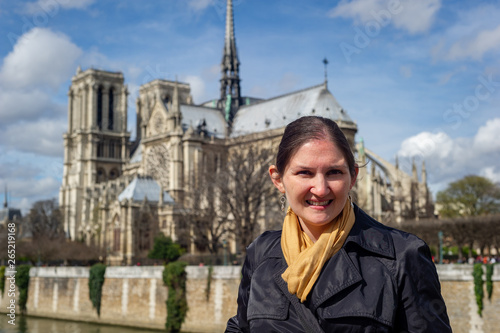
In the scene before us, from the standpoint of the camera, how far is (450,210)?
189ft

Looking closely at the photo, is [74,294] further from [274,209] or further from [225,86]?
[225,86]

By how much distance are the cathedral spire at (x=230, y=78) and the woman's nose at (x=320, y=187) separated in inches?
2704

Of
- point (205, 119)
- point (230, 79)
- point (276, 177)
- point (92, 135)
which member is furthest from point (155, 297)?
point (92, 135)

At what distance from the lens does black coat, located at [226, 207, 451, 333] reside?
2125mm

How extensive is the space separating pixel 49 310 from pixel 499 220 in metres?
24.3

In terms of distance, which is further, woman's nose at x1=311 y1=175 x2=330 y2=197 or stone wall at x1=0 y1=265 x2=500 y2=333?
stone wall at x1=0 y1=265 x2=500 y2=333

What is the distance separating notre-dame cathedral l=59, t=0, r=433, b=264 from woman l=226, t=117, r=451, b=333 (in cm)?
4317

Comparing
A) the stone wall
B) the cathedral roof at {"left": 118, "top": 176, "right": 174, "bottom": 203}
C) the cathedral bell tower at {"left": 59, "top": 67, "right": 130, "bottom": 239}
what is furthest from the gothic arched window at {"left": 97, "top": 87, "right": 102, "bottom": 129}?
the stone wall

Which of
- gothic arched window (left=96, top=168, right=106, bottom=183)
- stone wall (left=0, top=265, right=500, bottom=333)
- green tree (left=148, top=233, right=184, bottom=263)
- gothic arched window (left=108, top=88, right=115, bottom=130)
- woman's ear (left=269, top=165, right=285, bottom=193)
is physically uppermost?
gothic arched window (left=108, top=88, right=115, bottom=130)

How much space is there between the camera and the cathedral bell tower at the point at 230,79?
2820 inches

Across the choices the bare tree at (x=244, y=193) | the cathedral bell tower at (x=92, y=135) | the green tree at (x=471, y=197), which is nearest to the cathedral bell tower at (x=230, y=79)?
the cathedral bell tower at (x=92, y=135)

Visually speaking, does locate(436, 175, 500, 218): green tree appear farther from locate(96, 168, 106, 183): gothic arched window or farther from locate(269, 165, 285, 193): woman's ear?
locate(269, 165, 285, 193): woman's ear

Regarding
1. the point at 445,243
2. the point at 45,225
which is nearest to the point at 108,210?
the point at 45,225

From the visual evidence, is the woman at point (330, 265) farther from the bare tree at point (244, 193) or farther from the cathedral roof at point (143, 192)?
the cathedral roof at point (143, 192)
